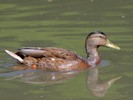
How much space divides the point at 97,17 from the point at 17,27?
7.15 ft

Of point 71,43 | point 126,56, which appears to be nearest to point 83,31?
point 71,43

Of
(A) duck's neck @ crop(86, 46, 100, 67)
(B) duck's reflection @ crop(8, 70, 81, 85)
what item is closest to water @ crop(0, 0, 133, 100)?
(B) duck's reflection @ crop(8, 70, 81, 85)

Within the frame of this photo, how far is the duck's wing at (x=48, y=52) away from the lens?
12.7m

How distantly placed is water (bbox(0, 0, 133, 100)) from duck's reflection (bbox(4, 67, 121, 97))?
0.04 meters

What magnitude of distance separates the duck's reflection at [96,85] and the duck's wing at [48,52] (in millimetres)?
546

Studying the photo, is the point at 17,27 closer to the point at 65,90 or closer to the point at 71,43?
the point at 71,43

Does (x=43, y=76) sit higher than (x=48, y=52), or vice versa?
(x=48, y=52)

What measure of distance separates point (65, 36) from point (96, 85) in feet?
10.7

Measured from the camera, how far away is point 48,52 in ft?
41.8

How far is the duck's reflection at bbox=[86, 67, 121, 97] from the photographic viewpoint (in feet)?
36.6

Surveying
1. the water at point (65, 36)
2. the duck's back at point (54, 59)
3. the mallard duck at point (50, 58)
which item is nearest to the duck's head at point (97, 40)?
the water at point (65, 36)

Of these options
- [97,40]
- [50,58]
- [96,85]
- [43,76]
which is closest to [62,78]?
[43,76]

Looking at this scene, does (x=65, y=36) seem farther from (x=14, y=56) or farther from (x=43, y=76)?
(x=43, y=76)

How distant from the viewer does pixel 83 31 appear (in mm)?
15344
